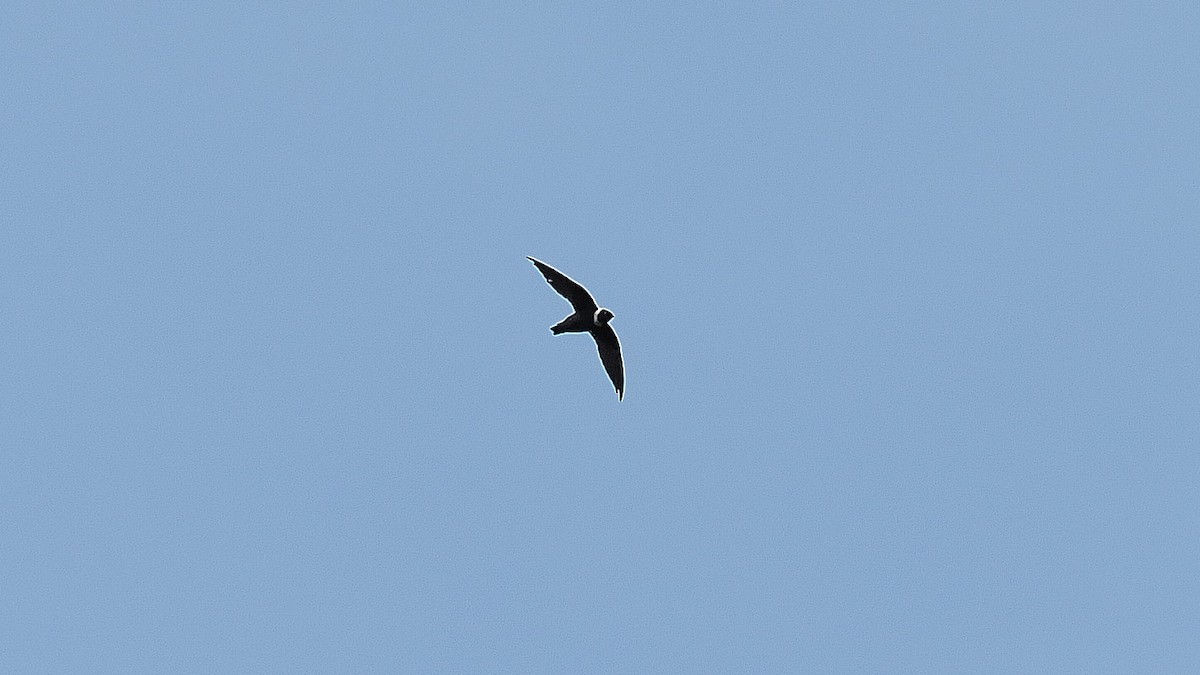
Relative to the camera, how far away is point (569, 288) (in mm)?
37062

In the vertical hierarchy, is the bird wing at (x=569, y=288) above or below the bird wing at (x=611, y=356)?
above

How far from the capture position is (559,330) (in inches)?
1479

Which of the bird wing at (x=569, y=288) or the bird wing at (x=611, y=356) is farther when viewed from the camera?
the bird wing at (x=611, y=356)

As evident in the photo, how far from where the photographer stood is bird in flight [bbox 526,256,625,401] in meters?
36.9

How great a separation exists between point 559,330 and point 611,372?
2.11 m

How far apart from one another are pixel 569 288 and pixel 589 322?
1.13 meters

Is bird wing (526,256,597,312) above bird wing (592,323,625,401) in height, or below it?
above

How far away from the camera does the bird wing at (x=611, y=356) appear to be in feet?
124

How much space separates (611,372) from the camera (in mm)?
38500

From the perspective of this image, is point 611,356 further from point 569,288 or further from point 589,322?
point 569,288

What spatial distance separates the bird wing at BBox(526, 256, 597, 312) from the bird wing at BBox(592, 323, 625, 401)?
2.68ft

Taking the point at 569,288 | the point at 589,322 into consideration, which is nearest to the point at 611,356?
the point at 589,322

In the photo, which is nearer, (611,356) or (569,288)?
(569,288)

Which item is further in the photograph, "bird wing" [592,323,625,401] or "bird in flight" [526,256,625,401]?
"bird wing" [592,323,625,401]
